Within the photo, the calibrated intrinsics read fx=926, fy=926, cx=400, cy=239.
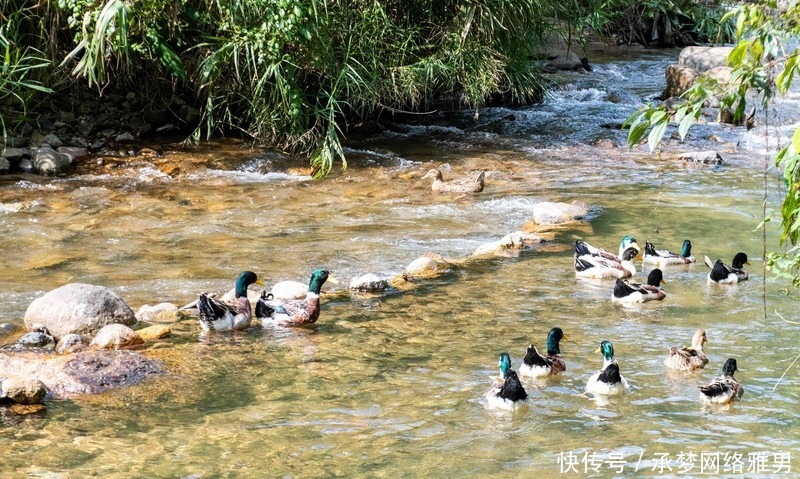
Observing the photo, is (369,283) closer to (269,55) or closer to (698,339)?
(698,339)

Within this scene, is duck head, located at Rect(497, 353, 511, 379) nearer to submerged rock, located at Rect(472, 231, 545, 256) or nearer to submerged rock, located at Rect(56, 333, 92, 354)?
submerged rock, located at Rect(56, 333, 92, 354)

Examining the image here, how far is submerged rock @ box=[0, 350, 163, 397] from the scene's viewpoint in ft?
Answer: 19.1

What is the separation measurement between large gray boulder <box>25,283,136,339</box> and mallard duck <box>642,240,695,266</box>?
507 cm

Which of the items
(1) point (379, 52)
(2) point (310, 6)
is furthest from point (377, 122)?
(2) point (310, 6)

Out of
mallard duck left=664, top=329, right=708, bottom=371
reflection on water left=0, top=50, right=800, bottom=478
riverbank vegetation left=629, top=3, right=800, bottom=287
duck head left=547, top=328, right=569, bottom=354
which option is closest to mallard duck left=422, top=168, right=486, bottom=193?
reflection on water left=0, top=50, right=800, bottom=478

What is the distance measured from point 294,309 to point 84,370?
73.3 inches

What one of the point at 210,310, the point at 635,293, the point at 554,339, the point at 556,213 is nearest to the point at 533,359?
the point at 554,339

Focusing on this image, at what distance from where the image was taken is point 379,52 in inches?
545

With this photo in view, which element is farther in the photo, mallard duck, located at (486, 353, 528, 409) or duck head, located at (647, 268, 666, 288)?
duck head, located at (647, 268, 666, 288)

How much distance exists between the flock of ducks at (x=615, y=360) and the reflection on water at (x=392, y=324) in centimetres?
9

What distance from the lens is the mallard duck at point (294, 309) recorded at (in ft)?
24.0

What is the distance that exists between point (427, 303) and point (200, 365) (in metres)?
2.24

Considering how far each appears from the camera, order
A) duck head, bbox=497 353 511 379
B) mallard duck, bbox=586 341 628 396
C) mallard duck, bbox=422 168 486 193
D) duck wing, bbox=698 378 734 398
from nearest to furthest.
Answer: duck wing, bbox=698 378 734 398 < mallard duck, bbox=586 341 628 396 < duck head, bbox=497 353 511 379 < mallard duck, bbox=422 168 486 193

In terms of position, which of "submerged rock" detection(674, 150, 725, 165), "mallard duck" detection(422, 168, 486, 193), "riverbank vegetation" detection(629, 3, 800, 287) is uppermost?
"riverbank vegetation" detection(629, 3, 800, 287)
